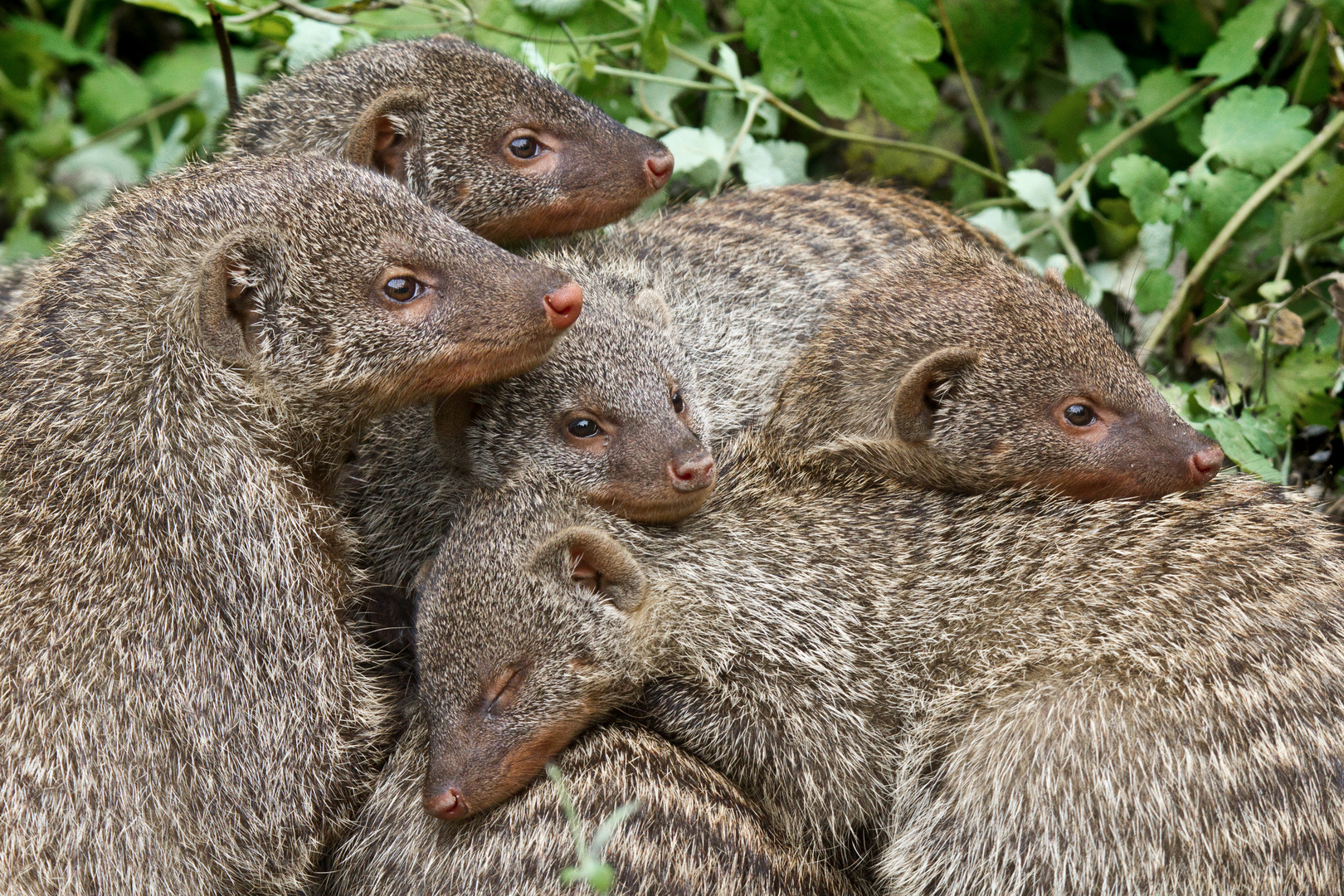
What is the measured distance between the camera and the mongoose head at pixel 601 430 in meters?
3.44

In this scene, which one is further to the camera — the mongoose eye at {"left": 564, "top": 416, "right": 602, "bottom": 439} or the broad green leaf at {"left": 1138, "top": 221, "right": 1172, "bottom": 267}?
the broad green leaf at {"left": 1138, "top": 221, "right": 1172, "bottom": 267}

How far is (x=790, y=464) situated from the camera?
380 centimetres

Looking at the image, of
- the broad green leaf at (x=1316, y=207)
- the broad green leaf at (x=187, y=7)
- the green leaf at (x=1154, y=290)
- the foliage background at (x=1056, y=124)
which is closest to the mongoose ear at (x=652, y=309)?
the foliage background at (x=1056, y=124)

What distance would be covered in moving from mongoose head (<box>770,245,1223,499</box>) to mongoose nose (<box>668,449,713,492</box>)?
519 mm

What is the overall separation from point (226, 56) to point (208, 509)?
2.15 meters

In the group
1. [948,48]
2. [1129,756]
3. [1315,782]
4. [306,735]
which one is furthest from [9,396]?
[948,48]

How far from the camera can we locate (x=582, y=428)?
3533mm

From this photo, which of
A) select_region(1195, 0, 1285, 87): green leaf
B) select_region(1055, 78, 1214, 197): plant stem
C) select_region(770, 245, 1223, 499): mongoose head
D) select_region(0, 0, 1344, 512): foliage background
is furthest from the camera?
select_region(1055, 78, 1214, 197): plant stem

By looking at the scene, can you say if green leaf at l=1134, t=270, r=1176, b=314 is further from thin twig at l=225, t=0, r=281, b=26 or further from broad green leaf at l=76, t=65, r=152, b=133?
broad green leaf at l=76, t=65, r=152, b=133

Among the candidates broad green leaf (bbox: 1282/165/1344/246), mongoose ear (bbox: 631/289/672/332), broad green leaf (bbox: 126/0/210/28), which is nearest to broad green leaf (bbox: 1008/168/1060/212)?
broad green leaf (bbox: 1282/165/1344/246)

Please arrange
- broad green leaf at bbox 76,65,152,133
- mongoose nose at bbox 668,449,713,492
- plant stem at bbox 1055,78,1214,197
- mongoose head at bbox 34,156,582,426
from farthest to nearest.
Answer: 1. broad green leaf at bbox 76,65,152,133
2. plant stem at bbox 1055,78,1214,197
3. mongoose nose at bbox 668,449,713,492
4. mongoose head at bbox 34,156,582,426

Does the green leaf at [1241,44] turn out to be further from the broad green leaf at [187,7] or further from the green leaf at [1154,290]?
the broad green leaf at [187,7]

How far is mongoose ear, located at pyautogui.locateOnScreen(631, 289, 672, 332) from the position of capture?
3.88 meters

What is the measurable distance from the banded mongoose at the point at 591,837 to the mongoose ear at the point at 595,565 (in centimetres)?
35
